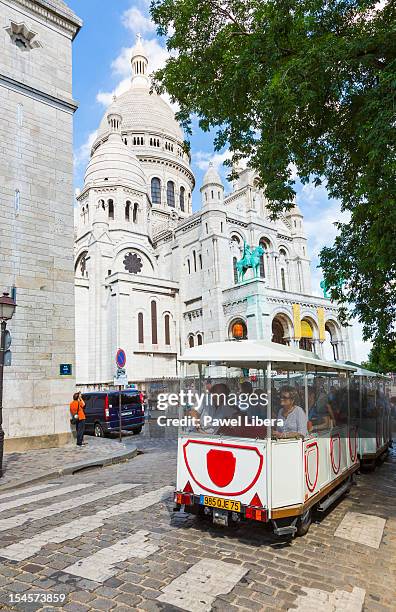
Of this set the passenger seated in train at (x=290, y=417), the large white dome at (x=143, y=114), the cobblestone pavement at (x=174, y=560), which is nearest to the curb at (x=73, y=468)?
the cobblestone pavement at (x=174, y=560)

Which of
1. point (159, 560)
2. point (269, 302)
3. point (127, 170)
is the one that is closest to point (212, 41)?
point (159, 560)

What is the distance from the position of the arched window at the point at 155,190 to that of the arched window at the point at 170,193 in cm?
118

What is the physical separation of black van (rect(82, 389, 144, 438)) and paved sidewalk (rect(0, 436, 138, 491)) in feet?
7.94

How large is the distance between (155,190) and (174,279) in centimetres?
1716

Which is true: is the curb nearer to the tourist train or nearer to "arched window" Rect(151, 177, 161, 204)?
the tourist train

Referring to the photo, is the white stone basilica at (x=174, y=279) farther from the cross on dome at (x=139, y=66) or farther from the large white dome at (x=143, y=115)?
the cross on dome at (x=139, y=66)

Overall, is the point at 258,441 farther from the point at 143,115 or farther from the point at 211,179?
the point at 143,115

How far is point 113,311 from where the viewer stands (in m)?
35.9

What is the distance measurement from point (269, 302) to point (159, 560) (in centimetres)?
2998

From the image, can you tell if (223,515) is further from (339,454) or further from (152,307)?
(152,307)

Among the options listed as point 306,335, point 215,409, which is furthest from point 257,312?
point 215,409

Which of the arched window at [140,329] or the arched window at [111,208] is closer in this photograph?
the arched window at [140,329]

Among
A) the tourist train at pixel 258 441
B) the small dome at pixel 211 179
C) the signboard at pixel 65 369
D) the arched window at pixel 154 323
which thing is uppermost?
the small dome at pixel 211 179

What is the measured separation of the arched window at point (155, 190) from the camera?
52.9 metres
